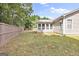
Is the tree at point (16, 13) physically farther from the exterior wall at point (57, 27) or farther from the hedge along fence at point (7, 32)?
the exterior wall at point (57, 27)

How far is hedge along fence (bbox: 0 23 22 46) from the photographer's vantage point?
5133mm

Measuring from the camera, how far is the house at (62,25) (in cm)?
520

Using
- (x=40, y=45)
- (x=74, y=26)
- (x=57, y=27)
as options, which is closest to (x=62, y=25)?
(x=57, y=27)

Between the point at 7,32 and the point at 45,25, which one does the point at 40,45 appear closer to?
the point at 45,25

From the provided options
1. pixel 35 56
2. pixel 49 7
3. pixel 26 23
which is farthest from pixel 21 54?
pixel 49 7

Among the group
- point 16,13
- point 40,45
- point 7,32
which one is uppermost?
point 16,13

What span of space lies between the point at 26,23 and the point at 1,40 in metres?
0.56

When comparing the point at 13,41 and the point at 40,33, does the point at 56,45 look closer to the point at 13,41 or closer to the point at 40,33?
the point at 40,33

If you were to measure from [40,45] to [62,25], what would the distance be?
0.58 metres

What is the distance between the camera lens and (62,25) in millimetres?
5340

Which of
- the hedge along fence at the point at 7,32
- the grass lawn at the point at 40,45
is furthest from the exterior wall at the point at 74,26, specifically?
the hedge along fence at the point at 7,32

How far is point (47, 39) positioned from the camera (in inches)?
205

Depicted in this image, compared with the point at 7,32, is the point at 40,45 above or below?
below

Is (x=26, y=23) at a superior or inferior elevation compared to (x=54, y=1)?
inferior
